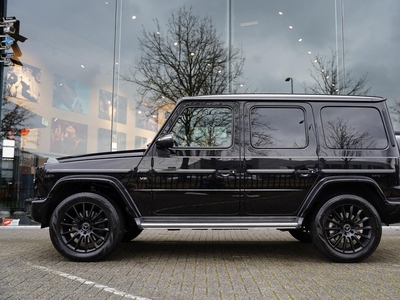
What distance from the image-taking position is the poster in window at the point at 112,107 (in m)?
10.4

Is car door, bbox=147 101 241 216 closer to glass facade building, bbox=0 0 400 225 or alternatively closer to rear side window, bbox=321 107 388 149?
rear side window, bbox=321 107 388 149

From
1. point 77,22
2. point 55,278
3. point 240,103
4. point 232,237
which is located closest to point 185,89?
point 77,22

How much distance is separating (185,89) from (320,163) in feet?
19.8

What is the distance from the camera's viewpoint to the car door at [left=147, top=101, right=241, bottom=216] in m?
4.82

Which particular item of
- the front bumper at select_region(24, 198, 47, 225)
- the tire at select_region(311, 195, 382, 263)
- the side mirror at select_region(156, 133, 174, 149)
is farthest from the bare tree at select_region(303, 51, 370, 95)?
the front bumper at select_region(24, 198, 47, 225)

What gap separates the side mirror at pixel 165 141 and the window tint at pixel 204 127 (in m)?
0.15

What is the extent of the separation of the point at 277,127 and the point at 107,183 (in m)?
2.28

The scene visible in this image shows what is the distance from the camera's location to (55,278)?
13.3 feet

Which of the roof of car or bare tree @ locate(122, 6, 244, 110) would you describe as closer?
the roof of car

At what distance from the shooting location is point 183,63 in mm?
10648

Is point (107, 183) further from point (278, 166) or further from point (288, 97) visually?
point (288, 97)

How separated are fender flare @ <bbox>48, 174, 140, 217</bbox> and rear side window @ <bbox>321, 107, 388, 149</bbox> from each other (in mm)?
2588

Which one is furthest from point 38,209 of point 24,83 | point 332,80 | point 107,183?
point 332,80

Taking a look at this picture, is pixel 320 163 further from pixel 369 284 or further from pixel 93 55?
pixel 93 55
